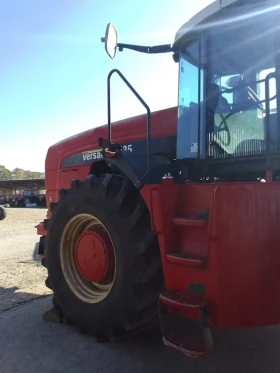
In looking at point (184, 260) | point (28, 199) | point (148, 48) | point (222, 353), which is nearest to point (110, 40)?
point (148, 48)

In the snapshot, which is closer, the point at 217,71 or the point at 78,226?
the point at 217,71

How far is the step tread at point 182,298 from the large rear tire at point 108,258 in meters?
0.28

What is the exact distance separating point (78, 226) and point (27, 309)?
52.7 inches

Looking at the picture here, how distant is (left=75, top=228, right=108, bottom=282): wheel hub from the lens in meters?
2.91

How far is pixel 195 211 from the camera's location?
2326 millimetres

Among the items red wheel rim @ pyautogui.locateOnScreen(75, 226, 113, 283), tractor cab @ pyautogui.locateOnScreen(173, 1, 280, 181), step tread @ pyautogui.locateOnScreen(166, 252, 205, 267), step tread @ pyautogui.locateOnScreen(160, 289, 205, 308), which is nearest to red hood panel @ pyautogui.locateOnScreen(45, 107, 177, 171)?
tractor cab @ pyautogui.locateOnScreen(173, 1, 280, 181)

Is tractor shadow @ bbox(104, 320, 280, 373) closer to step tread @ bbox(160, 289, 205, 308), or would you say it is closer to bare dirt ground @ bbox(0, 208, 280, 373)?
bare dirt ground @ bbox(0, 208, 280, 373)

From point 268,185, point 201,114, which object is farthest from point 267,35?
point 268,185

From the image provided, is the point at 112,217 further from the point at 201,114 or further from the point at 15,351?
the point at 15,351

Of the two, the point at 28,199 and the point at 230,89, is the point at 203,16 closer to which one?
the point at 230,89

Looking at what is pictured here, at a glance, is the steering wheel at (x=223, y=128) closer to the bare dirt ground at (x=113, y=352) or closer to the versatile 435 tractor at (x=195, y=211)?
the versatile 435 tractor at (x=195, y=211)

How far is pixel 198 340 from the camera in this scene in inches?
87.4

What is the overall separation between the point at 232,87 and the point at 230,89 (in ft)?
0.11

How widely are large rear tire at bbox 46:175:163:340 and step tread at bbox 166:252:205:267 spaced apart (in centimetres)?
30
